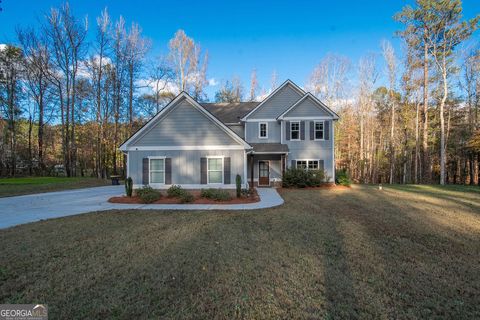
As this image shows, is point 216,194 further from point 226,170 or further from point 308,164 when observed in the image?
point 308,164

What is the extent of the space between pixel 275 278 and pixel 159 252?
240 cm

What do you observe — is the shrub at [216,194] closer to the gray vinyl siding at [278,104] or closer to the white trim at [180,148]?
the white trim at [180,148]

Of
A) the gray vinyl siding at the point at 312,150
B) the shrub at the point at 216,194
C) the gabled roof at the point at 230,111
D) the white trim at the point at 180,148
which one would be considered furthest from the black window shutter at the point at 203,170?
the gray vinyl siding at the point at 312,150

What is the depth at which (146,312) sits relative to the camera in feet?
8.75

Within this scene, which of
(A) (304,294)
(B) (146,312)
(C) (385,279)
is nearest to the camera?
(B) (146,312)

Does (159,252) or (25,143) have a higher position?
(25,143)

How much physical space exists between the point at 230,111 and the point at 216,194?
37.7 ft

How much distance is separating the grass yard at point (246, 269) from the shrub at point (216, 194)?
142 inches

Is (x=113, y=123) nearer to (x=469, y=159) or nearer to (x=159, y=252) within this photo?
(x=159, y=252)

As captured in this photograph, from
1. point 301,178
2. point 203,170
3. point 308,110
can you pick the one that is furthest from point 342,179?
point 203,170

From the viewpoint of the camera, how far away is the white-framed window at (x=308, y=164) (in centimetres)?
1727

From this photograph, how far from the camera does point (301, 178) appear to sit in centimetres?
1596

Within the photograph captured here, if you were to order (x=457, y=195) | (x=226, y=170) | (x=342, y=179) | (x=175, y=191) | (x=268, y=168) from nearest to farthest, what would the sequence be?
(x=175, y=191), (x=226, y=170), (x=457, y=195), (x=342, y=179), (x=268, y=168)

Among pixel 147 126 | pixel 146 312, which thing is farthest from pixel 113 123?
pixel 146 312
